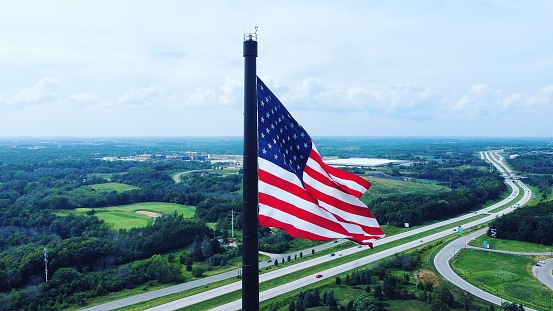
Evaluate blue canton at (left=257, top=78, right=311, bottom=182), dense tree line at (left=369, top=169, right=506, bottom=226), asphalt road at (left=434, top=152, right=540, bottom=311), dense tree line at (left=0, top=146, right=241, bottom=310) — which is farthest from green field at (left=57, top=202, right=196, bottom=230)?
blue canton at (left=257, top=78, right=311, bottom=182)

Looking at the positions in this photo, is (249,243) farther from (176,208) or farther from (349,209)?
(176,208)

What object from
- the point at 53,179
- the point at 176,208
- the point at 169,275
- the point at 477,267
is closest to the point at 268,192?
the point at 169,275

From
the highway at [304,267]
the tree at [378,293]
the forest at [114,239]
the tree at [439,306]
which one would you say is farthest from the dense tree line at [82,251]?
the tree at [439,306]

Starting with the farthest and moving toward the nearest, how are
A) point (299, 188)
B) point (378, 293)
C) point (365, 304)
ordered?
point (378, 293) → point (365, 304) → point (299, 188)

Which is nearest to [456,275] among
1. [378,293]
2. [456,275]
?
[456,275]

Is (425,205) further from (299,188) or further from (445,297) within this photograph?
(299,188)

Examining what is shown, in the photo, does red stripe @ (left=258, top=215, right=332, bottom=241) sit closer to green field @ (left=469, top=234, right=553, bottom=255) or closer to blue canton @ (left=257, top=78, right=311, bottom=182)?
blue canton @ (left=257, top=78, right=311, bottom=182)
